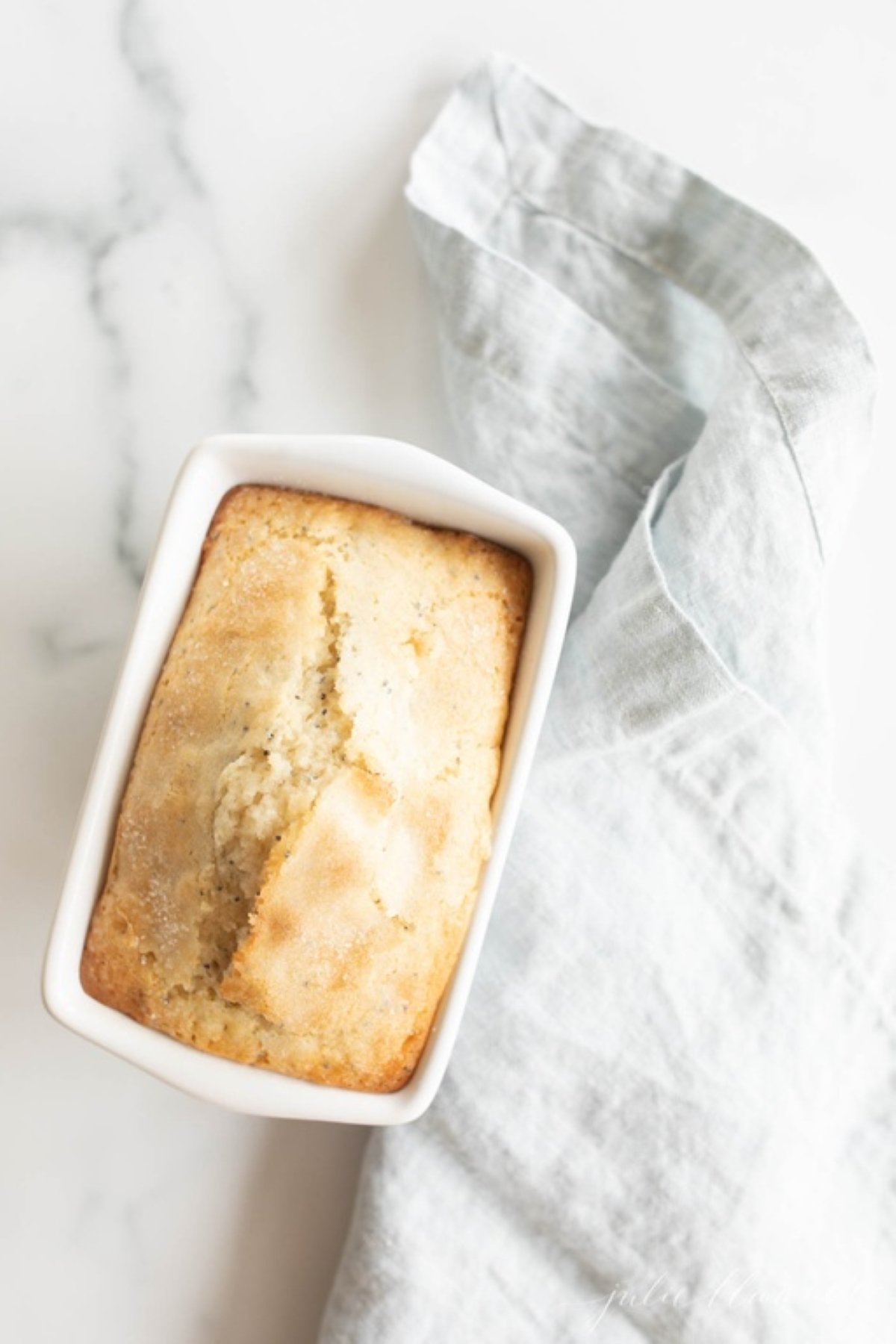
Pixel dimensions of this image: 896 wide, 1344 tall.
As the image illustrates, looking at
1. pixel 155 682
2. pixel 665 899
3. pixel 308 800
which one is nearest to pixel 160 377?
pixel 155 682

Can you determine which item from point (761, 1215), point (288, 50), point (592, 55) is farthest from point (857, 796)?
point (288, 50)

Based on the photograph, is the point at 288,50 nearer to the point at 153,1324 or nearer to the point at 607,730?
the point at 607,730

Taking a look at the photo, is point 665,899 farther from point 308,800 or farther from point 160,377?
point 160,377

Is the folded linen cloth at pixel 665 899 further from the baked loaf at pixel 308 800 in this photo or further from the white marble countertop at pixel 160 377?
the baked loaf at pixel 308 800

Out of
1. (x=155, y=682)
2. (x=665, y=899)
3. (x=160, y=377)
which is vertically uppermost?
(x=160, y=377)

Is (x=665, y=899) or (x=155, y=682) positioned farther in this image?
(x=665, y=899)

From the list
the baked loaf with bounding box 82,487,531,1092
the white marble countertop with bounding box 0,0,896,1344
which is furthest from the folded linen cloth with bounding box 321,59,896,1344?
the baked loaf with bounding box 82,487,531,1092

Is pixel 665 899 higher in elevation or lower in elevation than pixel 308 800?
lower
